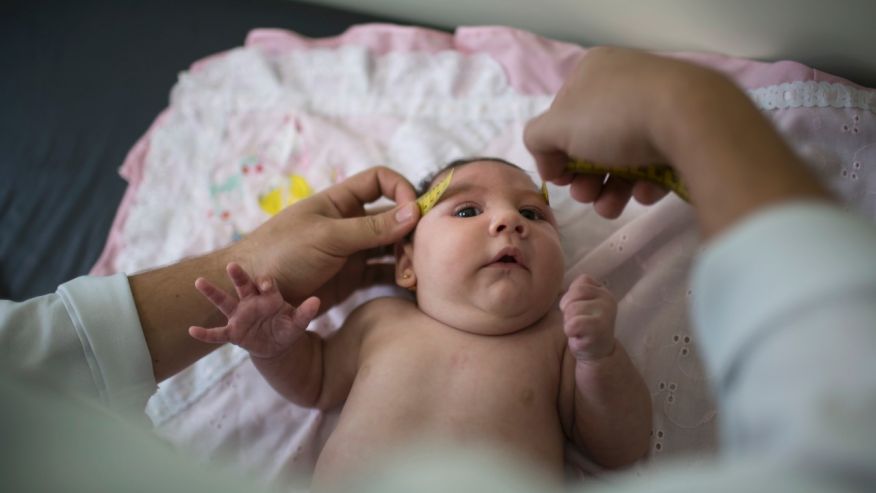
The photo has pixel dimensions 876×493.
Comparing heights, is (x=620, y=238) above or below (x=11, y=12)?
below

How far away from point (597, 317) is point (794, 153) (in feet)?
1.64

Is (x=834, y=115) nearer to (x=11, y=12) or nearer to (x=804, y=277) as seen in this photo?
(x=804, y=277)

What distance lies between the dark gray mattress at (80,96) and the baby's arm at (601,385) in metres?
1.21

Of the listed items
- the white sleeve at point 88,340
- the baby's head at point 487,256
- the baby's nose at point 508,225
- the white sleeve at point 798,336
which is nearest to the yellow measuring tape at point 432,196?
the baby's head at point 487,256

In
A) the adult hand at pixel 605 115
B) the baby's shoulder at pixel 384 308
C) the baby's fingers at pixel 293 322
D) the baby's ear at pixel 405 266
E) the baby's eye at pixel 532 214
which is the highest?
→ the adult hand at pixel 605 115

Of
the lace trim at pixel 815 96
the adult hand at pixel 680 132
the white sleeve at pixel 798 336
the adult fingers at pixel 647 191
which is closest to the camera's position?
the white sleeve at pixel 798 336

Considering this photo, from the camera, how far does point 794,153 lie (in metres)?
0.55

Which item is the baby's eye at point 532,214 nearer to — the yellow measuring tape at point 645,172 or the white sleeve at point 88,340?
the yellow measuring tape at point 645,172

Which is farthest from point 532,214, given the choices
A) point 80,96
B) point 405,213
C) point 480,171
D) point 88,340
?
point 80,96

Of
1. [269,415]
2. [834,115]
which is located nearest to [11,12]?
[269,415]

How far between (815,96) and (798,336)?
1.12 metres

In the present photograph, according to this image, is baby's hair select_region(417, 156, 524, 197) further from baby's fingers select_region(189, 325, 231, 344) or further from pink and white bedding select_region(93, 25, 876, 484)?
baby's fingers select_region(189, 325, 231, 344)

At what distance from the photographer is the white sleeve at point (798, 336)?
1.31 feet

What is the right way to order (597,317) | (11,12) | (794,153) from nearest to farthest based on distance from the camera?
(794,153)
(597,317)
(11,12)
